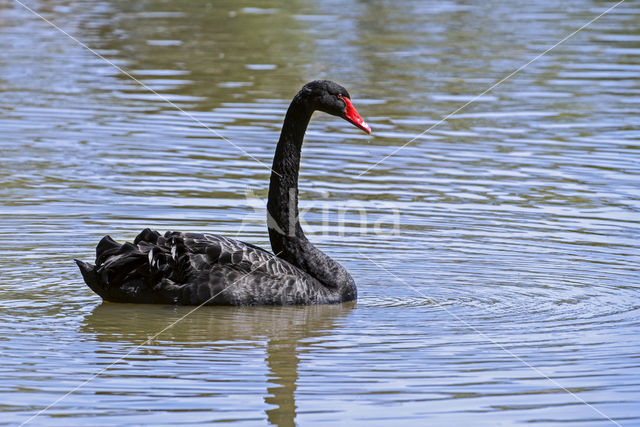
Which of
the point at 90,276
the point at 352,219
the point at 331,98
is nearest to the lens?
the point at 90,276

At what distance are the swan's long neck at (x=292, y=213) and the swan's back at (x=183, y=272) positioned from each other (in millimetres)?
382

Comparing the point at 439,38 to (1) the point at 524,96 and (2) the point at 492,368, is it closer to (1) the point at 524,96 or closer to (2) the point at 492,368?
(1) the point at 524,96

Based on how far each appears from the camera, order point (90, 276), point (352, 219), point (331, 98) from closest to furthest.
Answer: point (90, 276)
point (331, 98)
point (352, 219)

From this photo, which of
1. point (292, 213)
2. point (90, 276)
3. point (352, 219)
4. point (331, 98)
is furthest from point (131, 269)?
point (352, 219)

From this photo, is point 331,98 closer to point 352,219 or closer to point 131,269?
point 131,269

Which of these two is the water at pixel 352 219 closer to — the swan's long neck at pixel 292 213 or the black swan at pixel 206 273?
the black swan at pixel 206 273

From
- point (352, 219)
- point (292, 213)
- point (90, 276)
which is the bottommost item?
point (90, 276)

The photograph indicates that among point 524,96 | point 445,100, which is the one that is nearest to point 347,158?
point 445,100

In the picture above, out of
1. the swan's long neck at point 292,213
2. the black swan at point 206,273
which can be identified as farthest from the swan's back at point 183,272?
the swan's long neck at point 292,213

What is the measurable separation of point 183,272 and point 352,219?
274 cm

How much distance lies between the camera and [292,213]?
802 cm

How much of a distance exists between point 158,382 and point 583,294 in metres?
3.27

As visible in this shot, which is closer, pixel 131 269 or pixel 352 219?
pixel 131 269

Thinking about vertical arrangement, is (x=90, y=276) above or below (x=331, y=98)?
below
